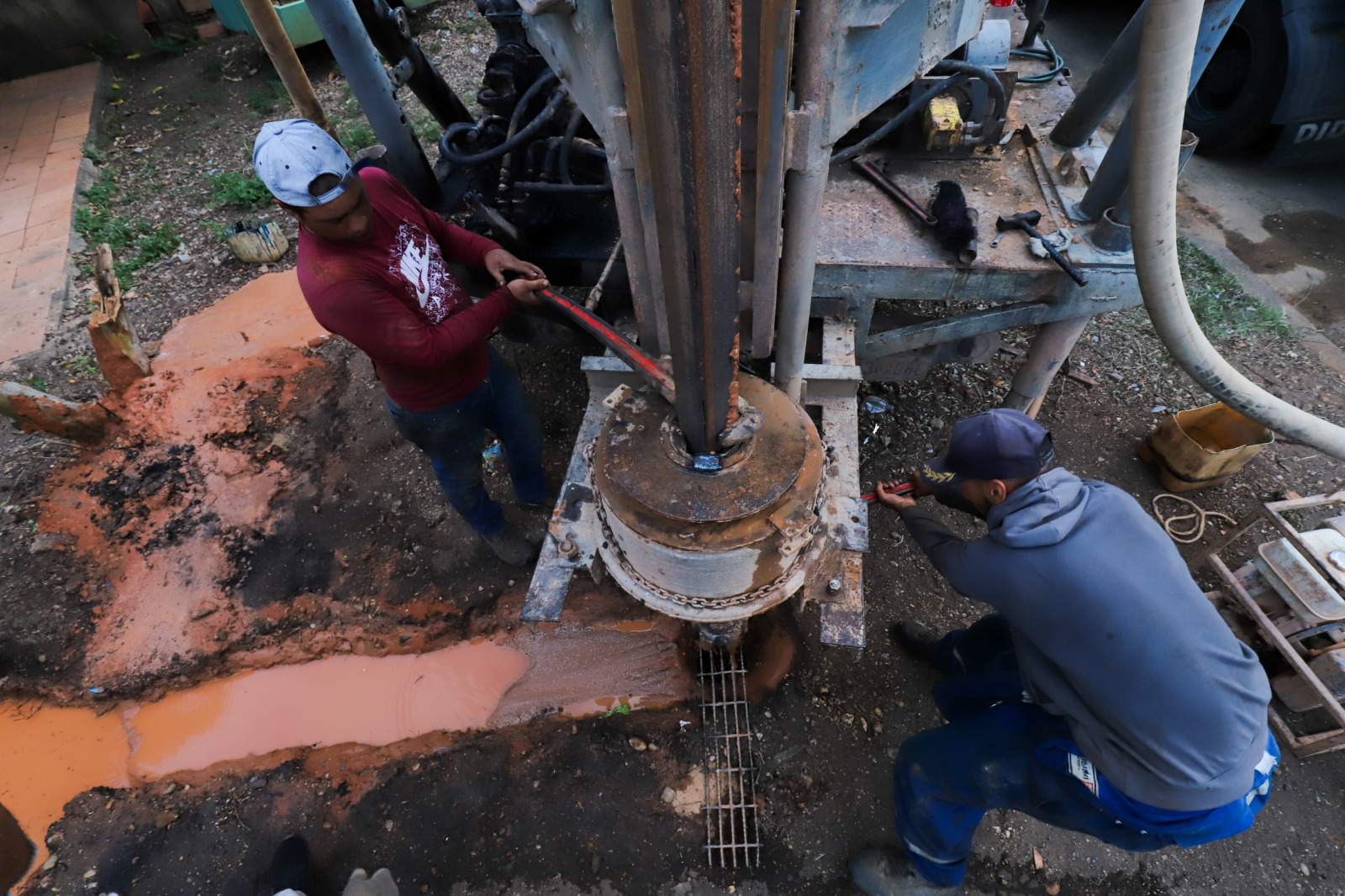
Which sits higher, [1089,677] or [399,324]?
[399,324]

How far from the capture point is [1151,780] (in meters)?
1.73

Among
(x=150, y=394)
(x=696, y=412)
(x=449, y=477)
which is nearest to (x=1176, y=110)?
(x=696, y=412)

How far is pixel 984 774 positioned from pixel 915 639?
926mm

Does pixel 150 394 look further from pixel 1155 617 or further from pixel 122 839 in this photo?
pixel 1155 617

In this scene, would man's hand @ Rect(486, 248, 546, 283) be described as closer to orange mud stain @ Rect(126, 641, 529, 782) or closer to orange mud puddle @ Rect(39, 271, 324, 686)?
orange mud stain @ Rect(126, 641, 529, 782)

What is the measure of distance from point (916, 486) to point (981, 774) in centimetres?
94

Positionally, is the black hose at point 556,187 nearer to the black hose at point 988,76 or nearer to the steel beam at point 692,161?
the steel beam at point 692,161

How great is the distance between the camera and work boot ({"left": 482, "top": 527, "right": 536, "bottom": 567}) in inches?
128

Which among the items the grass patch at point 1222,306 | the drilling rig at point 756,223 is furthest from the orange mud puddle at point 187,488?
the grass patch at point 1222,306

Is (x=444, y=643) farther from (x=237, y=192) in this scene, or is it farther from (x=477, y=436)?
(x=237, y=192)

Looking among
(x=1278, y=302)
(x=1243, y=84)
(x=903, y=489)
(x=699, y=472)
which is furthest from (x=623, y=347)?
(x=1243, y=84)

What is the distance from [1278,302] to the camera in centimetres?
429

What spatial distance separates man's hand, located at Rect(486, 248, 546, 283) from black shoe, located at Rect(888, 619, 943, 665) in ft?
7.25

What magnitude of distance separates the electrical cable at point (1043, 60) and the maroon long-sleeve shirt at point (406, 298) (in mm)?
2994
